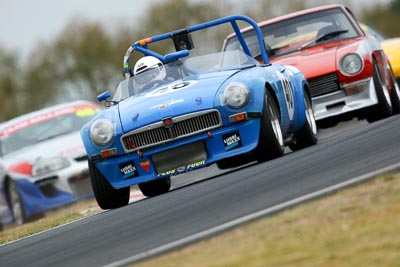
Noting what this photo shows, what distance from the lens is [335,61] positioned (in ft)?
43.8

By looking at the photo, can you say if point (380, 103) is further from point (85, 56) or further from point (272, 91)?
point (85, 56)

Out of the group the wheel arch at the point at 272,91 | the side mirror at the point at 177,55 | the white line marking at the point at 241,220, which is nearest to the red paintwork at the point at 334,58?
the side mirror at the point at 177,55

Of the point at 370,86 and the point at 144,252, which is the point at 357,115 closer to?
the point at 370,86

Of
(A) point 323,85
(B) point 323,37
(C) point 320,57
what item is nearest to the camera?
(A) point 323,85

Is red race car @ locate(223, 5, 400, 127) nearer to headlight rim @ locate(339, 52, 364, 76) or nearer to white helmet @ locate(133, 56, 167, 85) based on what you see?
headlight rim @ locate(339, 52, 364, 76)

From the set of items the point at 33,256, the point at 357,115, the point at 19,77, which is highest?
the point at 33,256

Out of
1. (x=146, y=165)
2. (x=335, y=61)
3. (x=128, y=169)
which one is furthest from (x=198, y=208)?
(x=335, y=61)

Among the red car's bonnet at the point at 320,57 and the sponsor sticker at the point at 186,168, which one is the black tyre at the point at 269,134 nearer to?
the sponsor sticker at the point at 186,168

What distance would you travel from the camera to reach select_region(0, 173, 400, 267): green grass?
5.50 metres

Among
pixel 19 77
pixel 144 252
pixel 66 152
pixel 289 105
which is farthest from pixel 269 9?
pixel 144 252

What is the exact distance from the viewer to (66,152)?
17.2 m

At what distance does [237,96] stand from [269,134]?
0.43 metres

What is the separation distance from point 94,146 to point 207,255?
448 centimetres

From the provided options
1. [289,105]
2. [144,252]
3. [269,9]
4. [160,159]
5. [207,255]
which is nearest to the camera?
[207,255]
